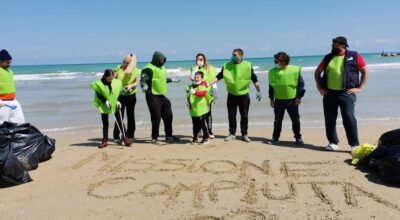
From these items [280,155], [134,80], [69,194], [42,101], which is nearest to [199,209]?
[69,194]

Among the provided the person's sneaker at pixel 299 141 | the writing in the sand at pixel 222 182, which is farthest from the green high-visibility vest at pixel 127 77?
the person's sneaker at pixel 299 141

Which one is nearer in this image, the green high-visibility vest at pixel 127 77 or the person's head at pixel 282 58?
the person's head at pixel 282 58

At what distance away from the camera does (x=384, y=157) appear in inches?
197

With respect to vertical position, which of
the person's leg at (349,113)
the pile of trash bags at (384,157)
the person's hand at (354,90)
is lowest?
the pile of trash bags at (384,157)

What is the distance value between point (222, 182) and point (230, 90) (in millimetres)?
2804

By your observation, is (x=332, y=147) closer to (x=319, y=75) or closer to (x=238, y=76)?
(x=319, y=75)

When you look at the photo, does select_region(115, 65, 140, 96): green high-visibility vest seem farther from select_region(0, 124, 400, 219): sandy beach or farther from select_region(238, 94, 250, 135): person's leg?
select_region(238, 94, 250, 135): person's leg

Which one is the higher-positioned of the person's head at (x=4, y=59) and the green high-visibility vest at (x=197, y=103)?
the person's head at (x=4, y=59)

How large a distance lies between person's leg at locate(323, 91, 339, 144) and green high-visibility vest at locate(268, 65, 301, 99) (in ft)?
2.27

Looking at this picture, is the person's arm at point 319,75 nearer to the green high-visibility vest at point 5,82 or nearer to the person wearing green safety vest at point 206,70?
the person wearing green safety vest at point 206,70

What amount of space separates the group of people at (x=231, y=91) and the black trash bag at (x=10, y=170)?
7.00 feet

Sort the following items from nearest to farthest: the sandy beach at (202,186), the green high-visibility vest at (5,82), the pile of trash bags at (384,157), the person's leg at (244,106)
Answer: the sandy beach at (202,186)
the pile of trash bags at (384,157)
the green high-visibility vest at (5,82)
the person's leg at (244,106)

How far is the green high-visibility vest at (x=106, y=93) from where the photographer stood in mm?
6945

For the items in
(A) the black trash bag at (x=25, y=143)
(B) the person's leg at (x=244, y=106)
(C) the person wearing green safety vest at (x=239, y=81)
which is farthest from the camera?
(B) the person's leg at (x=244, y=106)
